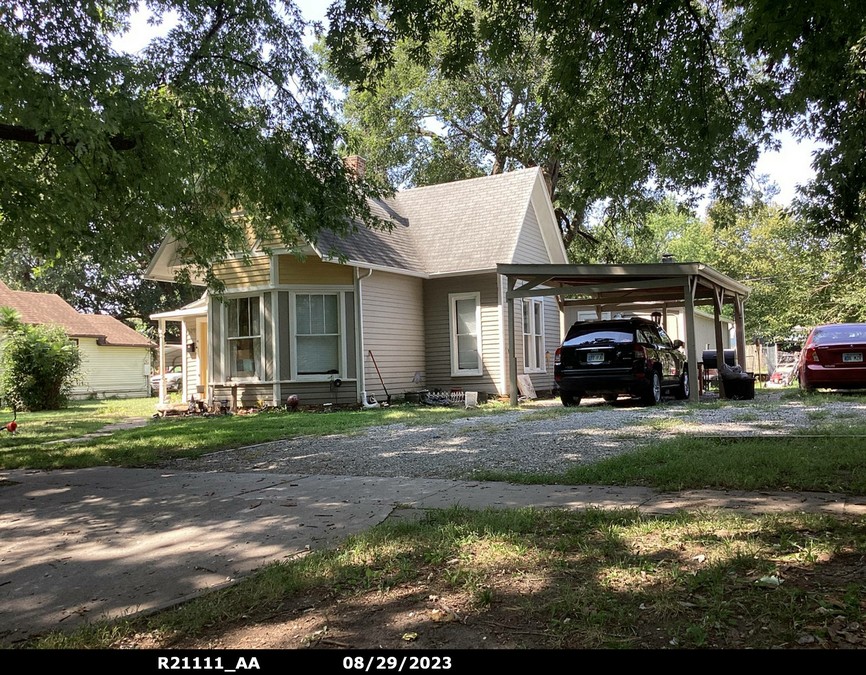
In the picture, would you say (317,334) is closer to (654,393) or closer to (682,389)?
(654,393)

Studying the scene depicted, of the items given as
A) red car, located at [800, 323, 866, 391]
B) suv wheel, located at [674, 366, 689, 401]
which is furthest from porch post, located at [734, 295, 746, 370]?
red car, located at [800, 323, 866, 391]

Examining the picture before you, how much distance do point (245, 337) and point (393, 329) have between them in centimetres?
394

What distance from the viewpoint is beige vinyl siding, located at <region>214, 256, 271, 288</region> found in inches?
661

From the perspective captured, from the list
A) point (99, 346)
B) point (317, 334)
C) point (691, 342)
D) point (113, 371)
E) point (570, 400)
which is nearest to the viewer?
point (691, 342)

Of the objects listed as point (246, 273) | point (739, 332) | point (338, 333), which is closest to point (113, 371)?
point (246, 273)

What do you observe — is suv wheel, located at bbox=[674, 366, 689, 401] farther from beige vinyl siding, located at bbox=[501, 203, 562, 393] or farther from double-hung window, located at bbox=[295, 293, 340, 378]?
double-hung window, located at bbox=[295, 293, 340, 378]

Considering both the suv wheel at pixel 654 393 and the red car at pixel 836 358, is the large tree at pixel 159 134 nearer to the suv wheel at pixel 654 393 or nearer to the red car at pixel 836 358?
the suv wheel at pixel 654 393

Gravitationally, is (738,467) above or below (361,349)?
below

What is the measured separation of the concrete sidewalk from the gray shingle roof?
10.3 m

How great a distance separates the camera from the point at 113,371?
3516 centimetres

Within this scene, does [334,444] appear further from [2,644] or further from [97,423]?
[97,423]

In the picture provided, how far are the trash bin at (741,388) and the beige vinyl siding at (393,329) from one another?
821cm

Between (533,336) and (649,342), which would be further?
(533,336)

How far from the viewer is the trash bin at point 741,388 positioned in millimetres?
15336
